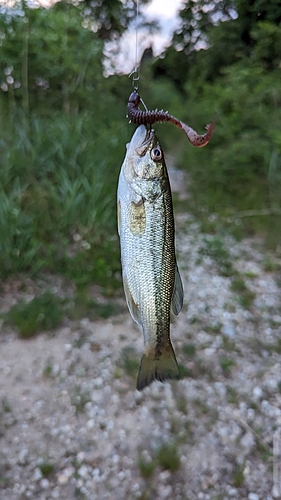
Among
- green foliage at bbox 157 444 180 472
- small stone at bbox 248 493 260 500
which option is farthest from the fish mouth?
small stone at bbox 248 493 260 500

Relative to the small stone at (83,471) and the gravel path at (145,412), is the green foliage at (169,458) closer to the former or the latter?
the gravel path at (145,412)

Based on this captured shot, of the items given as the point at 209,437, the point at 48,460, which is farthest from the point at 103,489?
the point at 209,437

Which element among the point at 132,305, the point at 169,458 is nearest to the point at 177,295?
the point at 132,305

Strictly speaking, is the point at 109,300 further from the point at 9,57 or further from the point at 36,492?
the point at 9,57

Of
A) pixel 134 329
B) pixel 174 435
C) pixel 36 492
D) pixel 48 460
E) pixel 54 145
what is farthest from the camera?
pixel 54 145

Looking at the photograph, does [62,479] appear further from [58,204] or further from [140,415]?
[58,204]

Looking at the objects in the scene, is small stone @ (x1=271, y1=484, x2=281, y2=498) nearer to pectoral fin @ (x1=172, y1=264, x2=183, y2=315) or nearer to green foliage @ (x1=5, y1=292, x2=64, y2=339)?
pectoral fin @ (x1=172, y1=264, x2=183, y2=315)

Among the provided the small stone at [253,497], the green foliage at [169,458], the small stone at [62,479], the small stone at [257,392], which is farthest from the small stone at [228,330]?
the small stone at [62,479]
